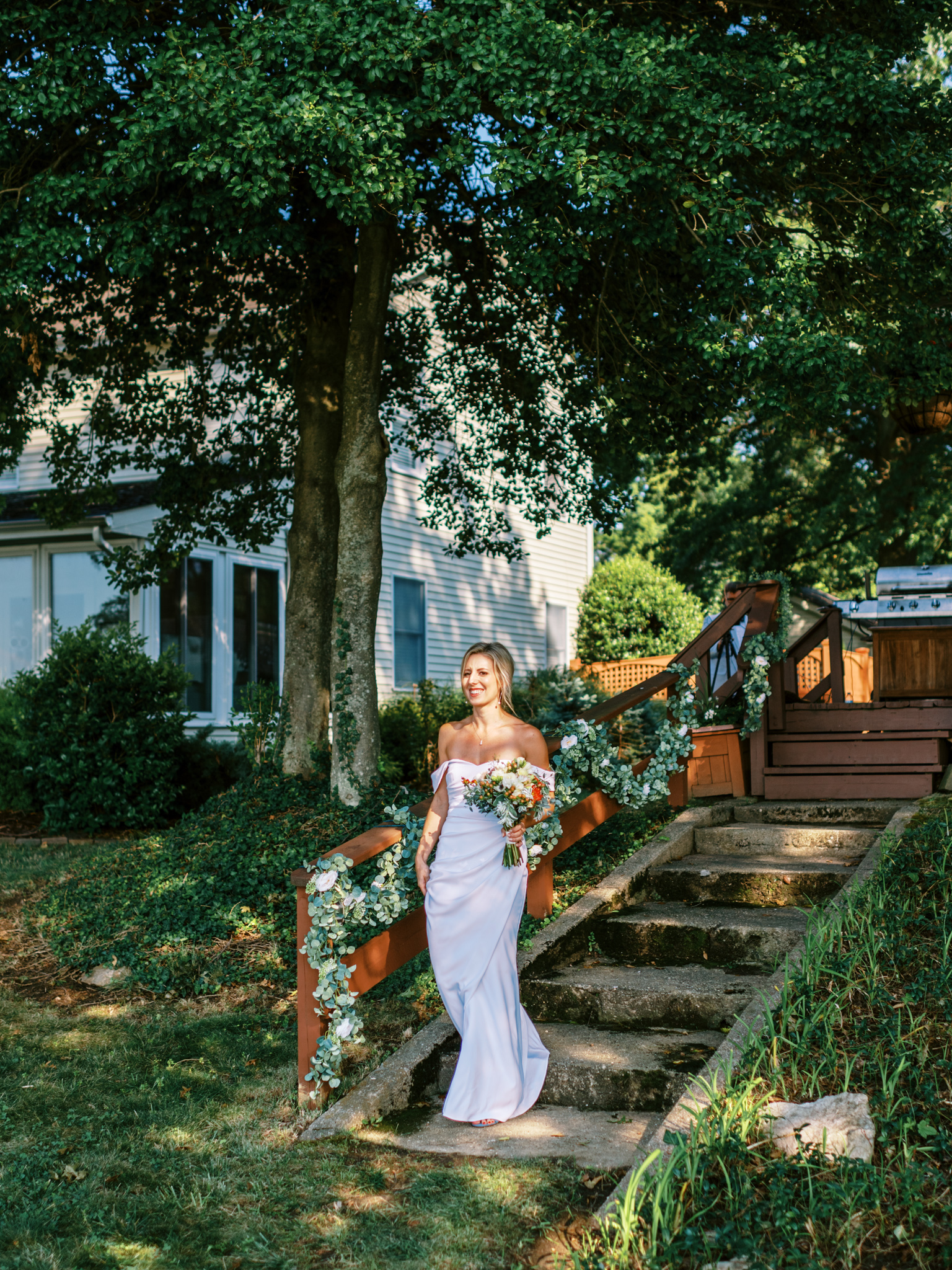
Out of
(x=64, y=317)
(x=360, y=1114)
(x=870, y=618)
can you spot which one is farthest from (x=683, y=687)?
(x=64, y=317)

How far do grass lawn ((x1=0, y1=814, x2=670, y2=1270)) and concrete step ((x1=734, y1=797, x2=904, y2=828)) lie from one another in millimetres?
3030

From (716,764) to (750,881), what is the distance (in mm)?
1954

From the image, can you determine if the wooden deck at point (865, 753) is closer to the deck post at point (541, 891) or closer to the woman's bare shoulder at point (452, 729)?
the deck post at point (541, 891)

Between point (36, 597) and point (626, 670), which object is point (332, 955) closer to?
point (36, 597)

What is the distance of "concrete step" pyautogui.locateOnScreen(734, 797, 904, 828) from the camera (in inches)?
312

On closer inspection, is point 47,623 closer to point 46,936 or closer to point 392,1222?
point 46,936

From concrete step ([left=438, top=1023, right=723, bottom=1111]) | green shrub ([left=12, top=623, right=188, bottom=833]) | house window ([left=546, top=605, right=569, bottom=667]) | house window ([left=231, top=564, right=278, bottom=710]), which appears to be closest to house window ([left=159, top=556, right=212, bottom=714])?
house window ([left=231, top=564, right=278, bottom=710])

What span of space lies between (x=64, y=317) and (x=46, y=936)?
547 cm

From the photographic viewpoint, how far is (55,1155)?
4383 mm

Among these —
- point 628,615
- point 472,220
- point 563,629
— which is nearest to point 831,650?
point 472,220

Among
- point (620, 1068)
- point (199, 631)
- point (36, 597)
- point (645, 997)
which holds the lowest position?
point (620, 1068)

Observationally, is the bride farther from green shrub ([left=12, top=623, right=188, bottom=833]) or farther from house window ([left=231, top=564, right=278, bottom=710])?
house window ([left=231, top=564, right=278, bottom=710])

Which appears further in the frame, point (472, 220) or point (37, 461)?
point (37, 461)

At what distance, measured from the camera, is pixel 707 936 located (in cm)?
601
